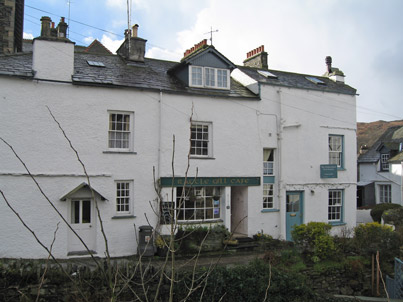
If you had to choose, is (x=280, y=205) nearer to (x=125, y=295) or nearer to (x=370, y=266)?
(x=370, y=266)

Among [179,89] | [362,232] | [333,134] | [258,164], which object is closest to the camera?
[362,232]

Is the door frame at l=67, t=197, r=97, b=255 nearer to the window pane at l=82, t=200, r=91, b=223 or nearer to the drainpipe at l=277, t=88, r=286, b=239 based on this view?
the window pane at l=82, t=200, r=91, b=223

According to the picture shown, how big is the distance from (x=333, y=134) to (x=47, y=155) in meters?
13.6

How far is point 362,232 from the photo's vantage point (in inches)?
554

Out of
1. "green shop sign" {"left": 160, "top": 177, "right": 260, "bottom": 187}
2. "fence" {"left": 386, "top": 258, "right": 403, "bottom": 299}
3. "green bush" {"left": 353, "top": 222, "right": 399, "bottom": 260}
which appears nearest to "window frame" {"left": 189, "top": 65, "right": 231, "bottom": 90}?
"green shop sign" {"left": 160, "top": 177, "right": 260, "bottom": 187}

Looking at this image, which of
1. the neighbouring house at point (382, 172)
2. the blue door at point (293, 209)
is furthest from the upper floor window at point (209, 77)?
the neighbouring house at point (382, 172)

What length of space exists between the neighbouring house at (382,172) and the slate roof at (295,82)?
30.4 ft

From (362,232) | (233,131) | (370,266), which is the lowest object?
(370,266)

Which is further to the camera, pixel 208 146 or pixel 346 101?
pixel 346 101

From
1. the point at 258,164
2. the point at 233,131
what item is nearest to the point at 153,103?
the point at 233,131

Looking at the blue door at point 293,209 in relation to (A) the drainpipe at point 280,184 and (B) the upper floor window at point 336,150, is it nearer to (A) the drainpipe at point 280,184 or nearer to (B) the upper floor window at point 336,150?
(A) the drainpipe at point 280,184

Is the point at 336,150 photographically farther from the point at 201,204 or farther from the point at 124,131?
the point at 124,131

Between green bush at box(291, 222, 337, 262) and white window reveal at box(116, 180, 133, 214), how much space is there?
249 inches

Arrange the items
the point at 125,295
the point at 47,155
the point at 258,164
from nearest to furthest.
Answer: the point at 125,295
the point at 47,155
the point at 258,164
